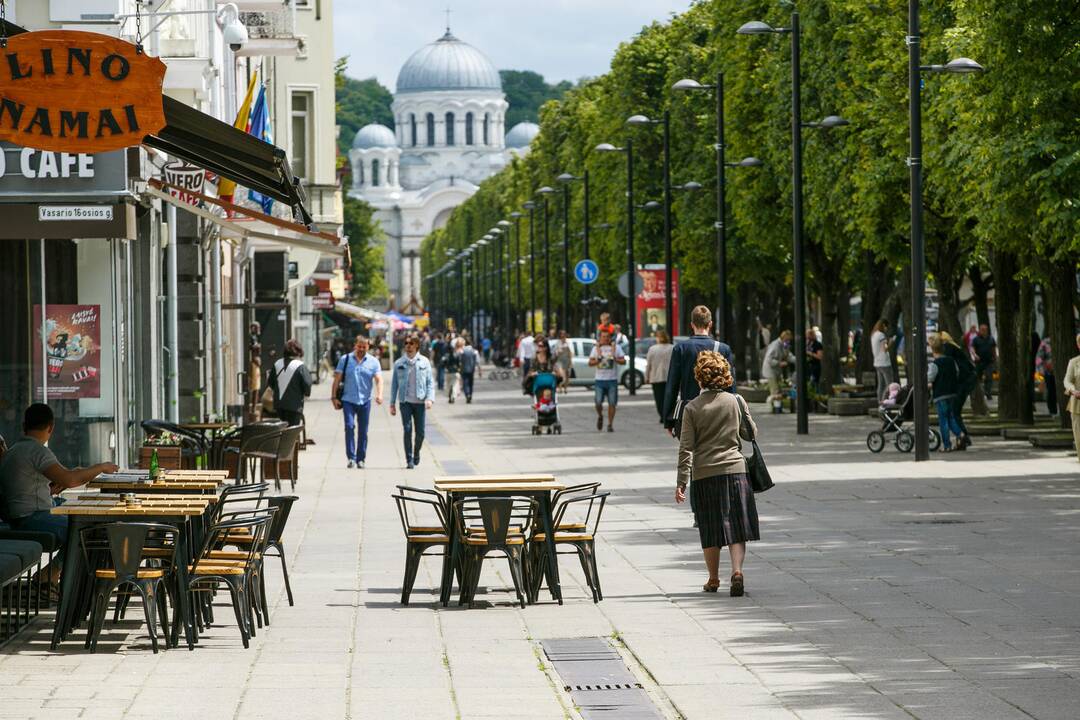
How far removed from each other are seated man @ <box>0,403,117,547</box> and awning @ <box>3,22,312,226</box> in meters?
1.85

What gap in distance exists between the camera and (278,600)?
12562 millimetres

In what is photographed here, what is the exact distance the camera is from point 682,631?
10977mm

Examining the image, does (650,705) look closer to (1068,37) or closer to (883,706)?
(883,706)

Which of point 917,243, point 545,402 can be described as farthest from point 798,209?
point 917,243

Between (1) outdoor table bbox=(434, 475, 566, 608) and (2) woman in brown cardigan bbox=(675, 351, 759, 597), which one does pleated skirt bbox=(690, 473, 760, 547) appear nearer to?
(2) woman in brown cardigan bbox=(675, 351, 759, 597)

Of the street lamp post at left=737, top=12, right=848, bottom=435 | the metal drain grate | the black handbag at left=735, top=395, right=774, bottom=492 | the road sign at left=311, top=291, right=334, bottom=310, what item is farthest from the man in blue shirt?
the road sign at left=311, top=291, right=334, bottom=310


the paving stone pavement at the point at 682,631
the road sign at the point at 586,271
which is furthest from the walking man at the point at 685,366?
the road sign at the point at 586,271

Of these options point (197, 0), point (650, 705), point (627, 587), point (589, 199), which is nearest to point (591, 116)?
point (589, 199)

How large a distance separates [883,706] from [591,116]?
6210 centimetres

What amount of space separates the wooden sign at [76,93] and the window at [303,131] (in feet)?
125

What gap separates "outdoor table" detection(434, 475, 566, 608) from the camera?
1210 cm

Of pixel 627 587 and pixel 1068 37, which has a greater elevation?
pixel 1068 37

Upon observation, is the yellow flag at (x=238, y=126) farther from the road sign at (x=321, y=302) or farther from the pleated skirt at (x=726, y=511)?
the road sign at (x=321, y=302)

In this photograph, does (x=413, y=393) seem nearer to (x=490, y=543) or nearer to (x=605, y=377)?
(x=605, y=377)
